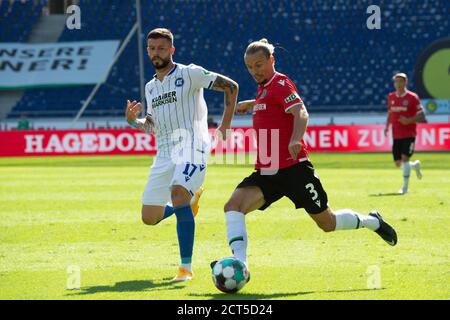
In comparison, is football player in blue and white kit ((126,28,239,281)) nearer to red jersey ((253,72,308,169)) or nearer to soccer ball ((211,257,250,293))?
red jersey ((253,72,308,169))

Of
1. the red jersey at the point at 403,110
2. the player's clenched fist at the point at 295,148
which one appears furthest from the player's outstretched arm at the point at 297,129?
the red jersey at the point at 403,110

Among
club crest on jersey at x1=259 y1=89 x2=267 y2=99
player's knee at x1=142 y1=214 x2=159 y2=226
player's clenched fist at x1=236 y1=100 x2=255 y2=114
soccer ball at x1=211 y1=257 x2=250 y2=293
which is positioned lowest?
soccer ball at x1=211 y1=257 x2=250 y2=293

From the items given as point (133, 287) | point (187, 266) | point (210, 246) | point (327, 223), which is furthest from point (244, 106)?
point (210, 246)

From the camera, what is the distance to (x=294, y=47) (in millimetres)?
41062

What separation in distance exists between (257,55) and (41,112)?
33215 mm

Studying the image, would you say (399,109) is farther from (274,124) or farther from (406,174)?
(274,124)

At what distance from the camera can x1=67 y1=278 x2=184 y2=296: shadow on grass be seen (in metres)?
7.67

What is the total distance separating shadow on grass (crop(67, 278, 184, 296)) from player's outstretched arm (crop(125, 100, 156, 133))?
5.21ft

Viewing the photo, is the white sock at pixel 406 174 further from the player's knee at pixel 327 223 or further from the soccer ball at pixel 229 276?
the soccer ball at pixel 229 276

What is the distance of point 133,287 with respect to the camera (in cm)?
787

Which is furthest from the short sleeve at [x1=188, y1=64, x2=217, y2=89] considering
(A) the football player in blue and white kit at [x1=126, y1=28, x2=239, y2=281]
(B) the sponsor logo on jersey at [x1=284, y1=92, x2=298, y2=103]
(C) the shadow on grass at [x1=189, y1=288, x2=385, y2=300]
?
(C) the shadow on grass at [x1=189, y1=288, x2=385, y2=300]

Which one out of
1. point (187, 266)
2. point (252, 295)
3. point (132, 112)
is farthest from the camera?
point (132, 112)

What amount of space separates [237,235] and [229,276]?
0.50 meters

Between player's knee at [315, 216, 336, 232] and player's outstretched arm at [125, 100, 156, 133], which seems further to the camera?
player's outstretched arm at [125, 100, 156, 133]
